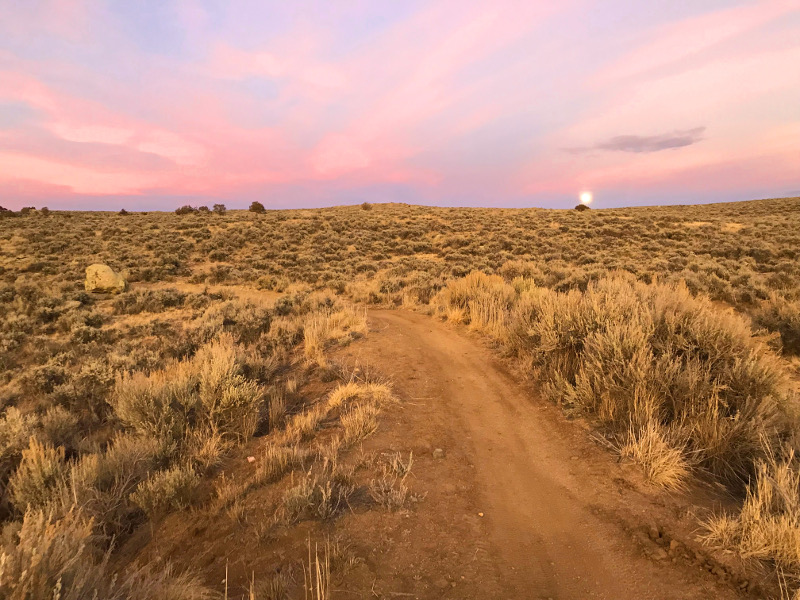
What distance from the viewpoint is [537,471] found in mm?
4430

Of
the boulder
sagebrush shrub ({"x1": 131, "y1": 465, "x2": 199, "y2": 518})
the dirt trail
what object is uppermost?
the boulder

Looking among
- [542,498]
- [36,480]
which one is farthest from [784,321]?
[36,480]

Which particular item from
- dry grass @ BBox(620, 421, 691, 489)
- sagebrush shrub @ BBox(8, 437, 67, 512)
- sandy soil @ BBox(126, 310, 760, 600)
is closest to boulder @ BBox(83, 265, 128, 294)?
sagebrush shrub @ BBox(8, 437, 67, 512)

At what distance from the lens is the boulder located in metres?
16.4

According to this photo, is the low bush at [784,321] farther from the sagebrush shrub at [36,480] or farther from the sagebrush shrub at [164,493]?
the sagebrush shrub at [36,480]

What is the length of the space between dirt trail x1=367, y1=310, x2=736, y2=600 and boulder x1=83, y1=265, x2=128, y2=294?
15.3 metres

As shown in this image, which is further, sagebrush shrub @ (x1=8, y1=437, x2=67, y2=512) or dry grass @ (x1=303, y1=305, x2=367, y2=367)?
dry grass @ (x1=303, y1=305, x2=367, y2=367)

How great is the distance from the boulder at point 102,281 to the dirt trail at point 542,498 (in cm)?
1530

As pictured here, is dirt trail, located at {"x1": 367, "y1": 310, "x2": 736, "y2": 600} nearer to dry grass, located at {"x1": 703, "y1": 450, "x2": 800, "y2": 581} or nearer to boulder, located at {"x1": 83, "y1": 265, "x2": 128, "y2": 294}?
dry grass, located at {"x1": 703, "y1": 450, "x2": 800, "y2": 581}

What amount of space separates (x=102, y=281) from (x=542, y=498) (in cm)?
1885

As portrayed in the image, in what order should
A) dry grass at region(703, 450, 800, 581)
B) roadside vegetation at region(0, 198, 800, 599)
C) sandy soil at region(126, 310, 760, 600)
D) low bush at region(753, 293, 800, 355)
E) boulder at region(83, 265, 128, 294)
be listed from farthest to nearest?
1. boulder at region(83, 265, 128, 294)
2. low bush at region(753, 293, 800, 355)
3. roadside vegetation at region(0, 198, 800, 599)
4. sandy soil at region(126, 310, 760, 600)
5. dry grass at region(703, 450, 800, 581)

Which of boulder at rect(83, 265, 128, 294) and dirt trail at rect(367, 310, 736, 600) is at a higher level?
boulder at rect(83, 265, 128, 294)

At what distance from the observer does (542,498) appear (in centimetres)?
397

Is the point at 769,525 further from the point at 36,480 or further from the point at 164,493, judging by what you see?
the point at 36,480
